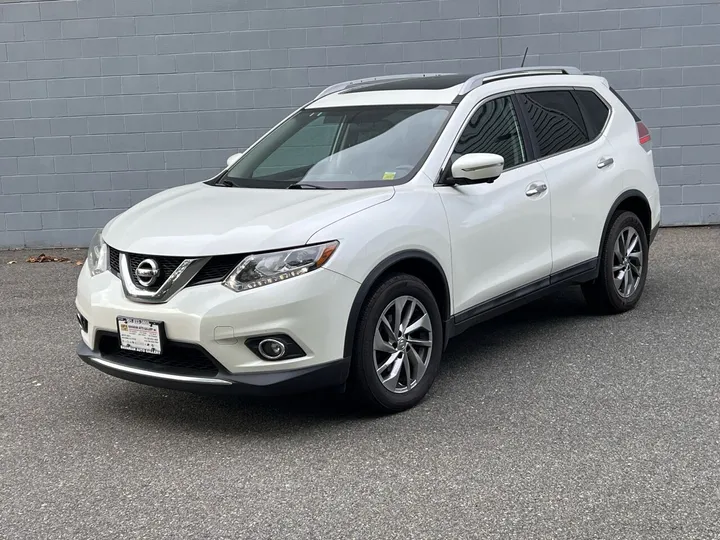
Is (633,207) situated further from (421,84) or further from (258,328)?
(258,328)

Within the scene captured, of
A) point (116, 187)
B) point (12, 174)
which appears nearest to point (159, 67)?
point (116, 187)

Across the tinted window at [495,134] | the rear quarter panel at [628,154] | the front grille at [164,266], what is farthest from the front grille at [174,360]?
the rear quarter panel at [628,154]

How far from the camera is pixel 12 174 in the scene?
10.4 meters

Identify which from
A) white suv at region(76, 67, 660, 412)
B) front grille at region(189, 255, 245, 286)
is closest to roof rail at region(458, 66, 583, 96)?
white suv at region(76, 67, 660, 412)

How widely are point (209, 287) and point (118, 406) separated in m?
1.26

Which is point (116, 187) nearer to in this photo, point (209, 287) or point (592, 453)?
point (209, 287)

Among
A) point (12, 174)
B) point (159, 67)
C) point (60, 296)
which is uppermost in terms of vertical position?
point (159, 67)

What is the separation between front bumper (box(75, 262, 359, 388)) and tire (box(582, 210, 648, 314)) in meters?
2.69

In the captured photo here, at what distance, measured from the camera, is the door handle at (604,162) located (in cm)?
630

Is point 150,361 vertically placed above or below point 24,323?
above

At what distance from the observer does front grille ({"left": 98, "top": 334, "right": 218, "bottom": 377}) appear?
4.40 m

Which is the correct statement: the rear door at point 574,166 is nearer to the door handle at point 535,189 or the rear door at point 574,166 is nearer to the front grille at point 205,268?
the door handle at point 535,189

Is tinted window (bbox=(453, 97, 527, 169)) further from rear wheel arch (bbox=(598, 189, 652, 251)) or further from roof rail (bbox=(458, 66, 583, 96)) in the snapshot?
rear wheel arch (bbox=(598, 189, 652, 251))

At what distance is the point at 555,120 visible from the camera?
612 cm
